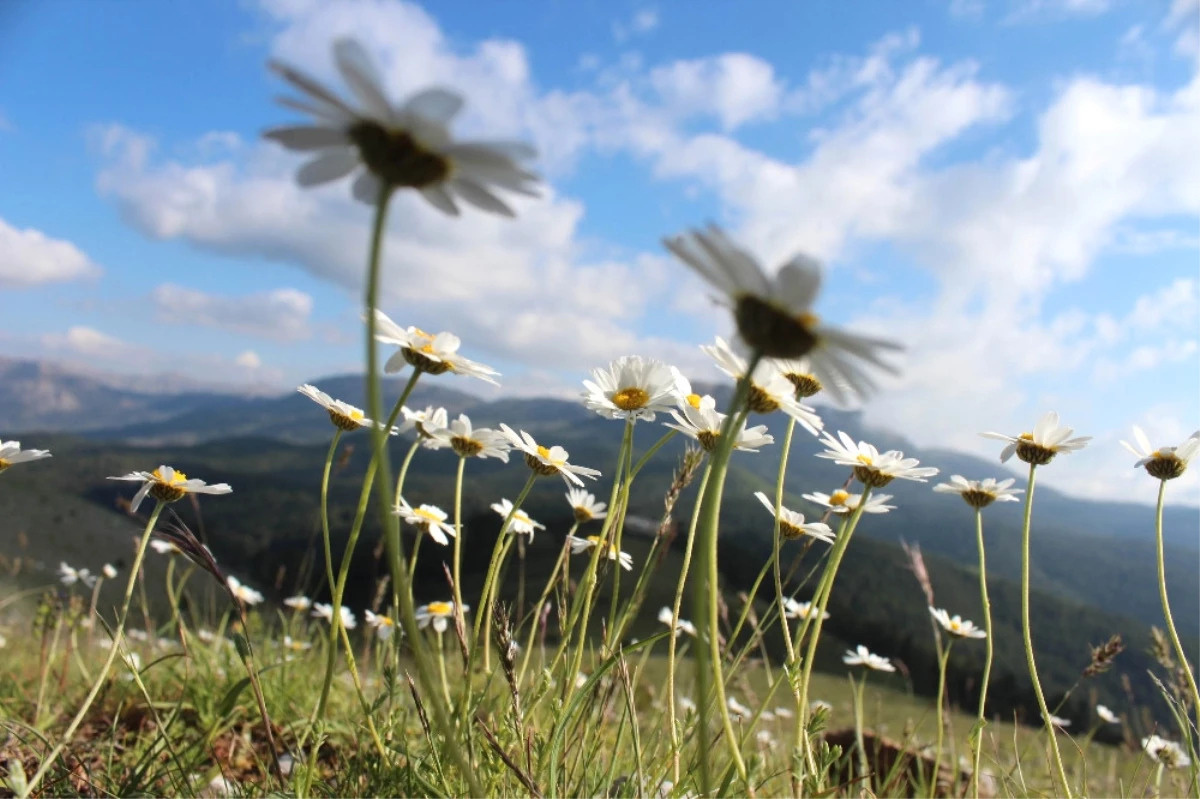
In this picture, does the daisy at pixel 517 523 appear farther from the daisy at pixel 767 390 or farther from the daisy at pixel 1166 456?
the daisy at pixel 1166 456

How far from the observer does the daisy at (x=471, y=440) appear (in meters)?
2.61

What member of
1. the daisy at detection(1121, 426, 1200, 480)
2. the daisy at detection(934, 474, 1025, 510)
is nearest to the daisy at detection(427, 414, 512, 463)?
the daisy at detection(934, 474, 1025, 510)

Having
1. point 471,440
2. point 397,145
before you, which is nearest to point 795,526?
point 471,440

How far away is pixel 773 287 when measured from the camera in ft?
3.88

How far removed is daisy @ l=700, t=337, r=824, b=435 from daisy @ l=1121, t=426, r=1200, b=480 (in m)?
1.74

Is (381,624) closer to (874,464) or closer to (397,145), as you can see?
(874,464)

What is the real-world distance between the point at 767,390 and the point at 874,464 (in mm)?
688

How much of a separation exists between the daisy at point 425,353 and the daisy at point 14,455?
115 cm

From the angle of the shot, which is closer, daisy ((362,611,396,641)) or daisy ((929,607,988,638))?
daisy ((362,611,396,641))

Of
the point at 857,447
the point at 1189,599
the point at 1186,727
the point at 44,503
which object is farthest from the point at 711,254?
the point at 1189,599

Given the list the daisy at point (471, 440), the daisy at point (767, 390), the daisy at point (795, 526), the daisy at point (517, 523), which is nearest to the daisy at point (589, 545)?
the daisy at point (517, 523)

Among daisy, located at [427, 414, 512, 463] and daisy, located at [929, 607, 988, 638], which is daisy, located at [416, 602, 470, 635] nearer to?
daisy, located at [427, 414, 512, 463]

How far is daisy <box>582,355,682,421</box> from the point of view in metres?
2.38

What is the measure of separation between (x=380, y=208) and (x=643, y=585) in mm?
1567
